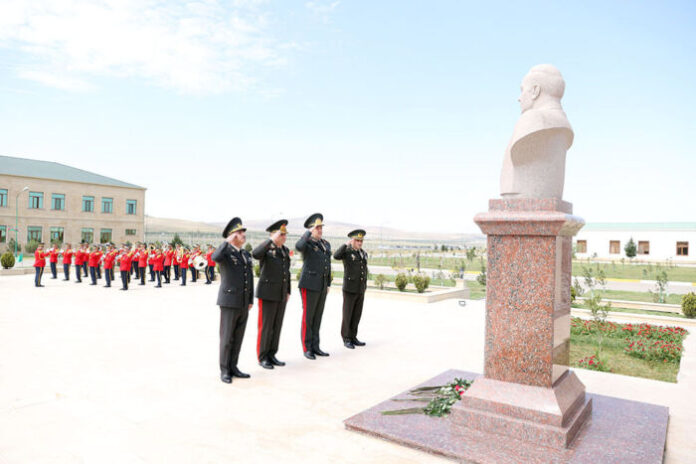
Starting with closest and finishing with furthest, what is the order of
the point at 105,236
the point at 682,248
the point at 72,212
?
1. the point at 72,212
2. the point at 682,248
3. the point at 105,236

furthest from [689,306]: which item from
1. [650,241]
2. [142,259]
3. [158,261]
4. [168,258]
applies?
[650,241]

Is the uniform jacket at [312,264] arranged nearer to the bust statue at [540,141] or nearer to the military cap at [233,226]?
the military cap at [233,226]

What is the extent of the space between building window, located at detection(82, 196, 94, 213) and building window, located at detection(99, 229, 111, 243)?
2172mm

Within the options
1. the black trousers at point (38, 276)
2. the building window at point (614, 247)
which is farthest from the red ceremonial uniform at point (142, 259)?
the building window at point (614, 247)

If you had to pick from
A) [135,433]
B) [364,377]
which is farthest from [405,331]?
[135,433]

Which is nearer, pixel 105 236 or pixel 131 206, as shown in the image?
pixel 105 236

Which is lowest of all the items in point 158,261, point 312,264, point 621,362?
point 621,362

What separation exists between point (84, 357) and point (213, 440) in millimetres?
3652

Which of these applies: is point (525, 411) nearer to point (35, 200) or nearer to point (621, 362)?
point (621, 362)

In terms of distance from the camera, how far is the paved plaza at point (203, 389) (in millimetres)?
3578

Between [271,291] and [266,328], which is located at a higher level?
[271,291]

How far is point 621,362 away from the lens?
22.7ft

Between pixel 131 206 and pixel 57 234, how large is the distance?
6.87 m

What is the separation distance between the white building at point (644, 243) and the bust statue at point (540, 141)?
45526 millimetres
